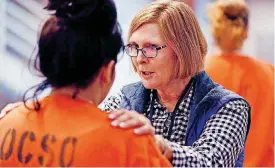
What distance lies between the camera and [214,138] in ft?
6.16

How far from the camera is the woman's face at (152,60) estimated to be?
206cm

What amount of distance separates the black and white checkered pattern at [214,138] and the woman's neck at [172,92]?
4cm

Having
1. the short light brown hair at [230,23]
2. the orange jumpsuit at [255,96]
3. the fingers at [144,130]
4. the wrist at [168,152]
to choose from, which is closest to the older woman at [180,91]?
the wrist at [168,152]

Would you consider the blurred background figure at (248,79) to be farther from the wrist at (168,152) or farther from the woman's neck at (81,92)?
the woman's neck at (81,92)

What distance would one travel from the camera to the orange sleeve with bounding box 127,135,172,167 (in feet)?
4.92

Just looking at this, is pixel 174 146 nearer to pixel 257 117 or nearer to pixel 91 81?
pixel 91 81

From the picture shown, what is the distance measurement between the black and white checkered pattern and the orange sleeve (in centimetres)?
22

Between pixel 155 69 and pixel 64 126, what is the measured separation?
0.62 meters

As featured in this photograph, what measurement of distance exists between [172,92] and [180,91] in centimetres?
3

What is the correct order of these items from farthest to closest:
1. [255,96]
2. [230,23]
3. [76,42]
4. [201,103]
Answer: [230,23] → [255,96] → [201,103] → [76,42]

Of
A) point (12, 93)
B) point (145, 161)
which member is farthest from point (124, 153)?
point (12, 93)

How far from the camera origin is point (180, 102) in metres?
2.13

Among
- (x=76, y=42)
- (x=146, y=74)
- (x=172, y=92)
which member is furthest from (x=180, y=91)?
(x=76, y=42)

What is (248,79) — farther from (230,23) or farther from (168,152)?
(168,152)
